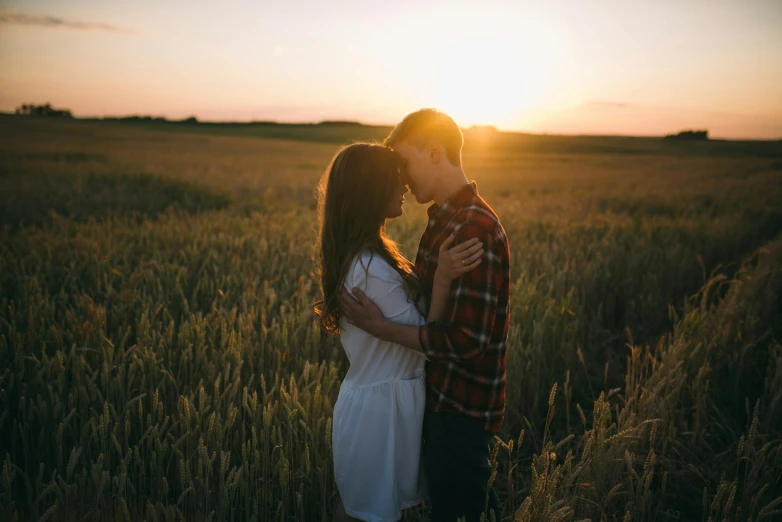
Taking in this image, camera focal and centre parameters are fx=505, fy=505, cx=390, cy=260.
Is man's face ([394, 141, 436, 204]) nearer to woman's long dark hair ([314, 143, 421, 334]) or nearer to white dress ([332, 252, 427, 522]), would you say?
woman's long dark hair ([314, 143, 421, 334])

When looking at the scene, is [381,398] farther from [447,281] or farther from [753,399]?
[753,399]

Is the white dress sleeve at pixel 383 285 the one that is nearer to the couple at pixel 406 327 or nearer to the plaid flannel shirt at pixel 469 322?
the couple at pixel 406 327

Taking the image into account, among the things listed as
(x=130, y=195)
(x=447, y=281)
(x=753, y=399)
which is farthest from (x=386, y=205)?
(x=130, y=195)

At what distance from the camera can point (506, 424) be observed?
263 cm

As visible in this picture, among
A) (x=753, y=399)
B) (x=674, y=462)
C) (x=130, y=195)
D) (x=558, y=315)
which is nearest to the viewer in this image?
(x=674, y=462)

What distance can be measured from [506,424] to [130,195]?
8568 mm

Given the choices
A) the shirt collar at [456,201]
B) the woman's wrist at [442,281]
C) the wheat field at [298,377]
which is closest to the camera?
the woman's wrist at [442,281]

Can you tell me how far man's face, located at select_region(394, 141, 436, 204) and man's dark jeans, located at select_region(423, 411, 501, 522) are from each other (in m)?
0.67

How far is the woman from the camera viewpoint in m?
1.44

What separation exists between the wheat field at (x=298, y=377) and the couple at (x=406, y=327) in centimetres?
16

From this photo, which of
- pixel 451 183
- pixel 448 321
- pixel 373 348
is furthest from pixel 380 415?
pixel 451 183

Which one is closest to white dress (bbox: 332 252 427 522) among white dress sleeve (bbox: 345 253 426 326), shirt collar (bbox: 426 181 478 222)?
white dress sleeve (bbox: 345 253 426 326)

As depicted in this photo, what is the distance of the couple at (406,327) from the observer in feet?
4.64

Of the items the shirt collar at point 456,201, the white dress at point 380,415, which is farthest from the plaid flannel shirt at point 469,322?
the white dress at point 380,415
